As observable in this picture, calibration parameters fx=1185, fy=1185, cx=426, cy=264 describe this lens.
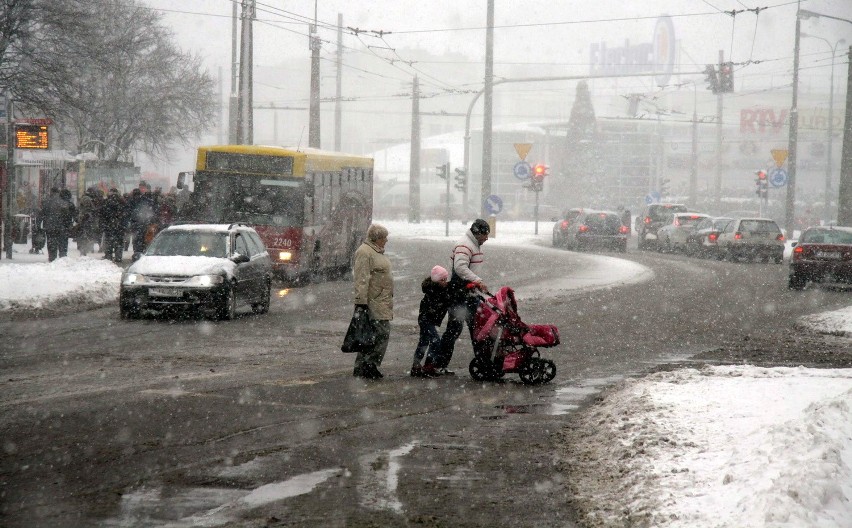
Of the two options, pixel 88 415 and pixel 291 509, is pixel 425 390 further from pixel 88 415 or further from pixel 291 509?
pixel 291 509

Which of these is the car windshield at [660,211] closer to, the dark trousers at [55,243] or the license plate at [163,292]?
the dark trousers at [55,243]

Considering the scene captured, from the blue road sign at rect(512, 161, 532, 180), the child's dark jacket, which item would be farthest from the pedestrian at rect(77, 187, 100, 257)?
the blue road sign at rect(512, 161, 532, 180)

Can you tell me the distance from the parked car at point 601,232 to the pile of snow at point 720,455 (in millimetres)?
33768

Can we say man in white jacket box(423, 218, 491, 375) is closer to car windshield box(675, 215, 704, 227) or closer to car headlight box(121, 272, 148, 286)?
car headlight box(121, 272, 148, 286)

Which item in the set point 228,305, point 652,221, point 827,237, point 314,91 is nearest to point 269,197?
point 228,305

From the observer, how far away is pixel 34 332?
1541 centimetres

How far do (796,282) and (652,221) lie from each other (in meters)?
22.4

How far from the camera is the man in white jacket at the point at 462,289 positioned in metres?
11.8

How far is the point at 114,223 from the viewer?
29.0 metres

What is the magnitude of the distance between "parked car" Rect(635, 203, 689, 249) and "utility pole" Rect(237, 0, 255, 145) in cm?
2016

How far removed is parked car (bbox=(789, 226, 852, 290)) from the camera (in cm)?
2636

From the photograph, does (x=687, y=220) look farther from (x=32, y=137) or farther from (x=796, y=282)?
(x=32, y=137)

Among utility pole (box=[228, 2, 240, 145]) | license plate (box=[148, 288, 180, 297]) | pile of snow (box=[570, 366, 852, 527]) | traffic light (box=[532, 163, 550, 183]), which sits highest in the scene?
utility pole (box=[228, 2, 240, 145])

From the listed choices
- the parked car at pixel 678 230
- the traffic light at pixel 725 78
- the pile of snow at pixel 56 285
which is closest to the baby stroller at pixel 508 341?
the pile of snow at pixel 56 285
